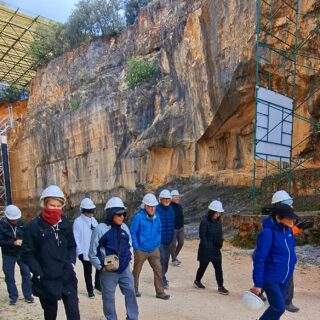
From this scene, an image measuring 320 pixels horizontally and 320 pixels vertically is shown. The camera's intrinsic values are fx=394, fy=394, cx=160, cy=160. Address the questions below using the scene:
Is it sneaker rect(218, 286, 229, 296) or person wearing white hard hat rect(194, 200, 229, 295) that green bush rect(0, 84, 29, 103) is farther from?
sneaker rect(218, 286, 229, 296)

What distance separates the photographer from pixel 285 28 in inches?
503

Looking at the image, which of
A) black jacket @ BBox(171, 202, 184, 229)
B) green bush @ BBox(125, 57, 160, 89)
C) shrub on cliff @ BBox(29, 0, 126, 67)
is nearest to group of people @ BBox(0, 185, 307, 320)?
black jacket @ BBox(171, 202, 184, 229)

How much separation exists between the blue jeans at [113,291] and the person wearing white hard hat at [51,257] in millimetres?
607

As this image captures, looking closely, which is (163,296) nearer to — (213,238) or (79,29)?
(213,238)

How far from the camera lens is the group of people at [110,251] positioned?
341cm

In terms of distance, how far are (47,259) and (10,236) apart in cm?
263

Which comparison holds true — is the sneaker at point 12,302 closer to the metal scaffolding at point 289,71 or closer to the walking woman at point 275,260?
the walking woman at point 275,260

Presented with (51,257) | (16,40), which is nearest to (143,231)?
(51,257)

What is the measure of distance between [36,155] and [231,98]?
17852mm

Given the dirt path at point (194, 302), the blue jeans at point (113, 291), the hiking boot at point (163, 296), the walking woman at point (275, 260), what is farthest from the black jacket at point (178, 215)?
the walking woman at point (275, 260)

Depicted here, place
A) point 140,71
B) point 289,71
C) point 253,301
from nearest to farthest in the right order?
point 253,301, point 289,71, point 140,71

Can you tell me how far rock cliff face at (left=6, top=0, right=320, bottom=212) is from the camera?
14375mm

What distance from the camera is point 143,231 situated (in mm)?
5289

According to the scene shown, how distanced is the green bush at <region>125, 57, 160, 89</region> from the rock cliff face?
38cm
